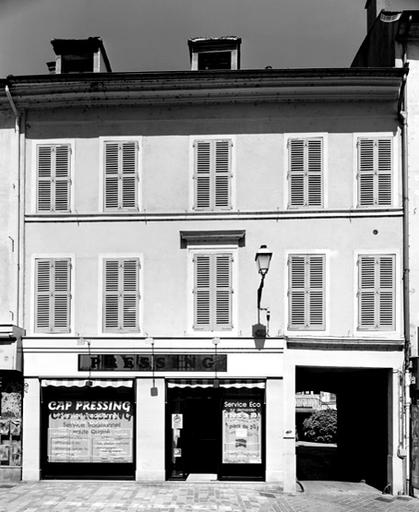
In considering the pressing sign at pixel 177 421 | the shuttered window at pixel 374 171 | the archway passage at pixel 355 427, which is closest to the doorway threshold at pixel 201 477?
the pressing sign at pixel 177 421

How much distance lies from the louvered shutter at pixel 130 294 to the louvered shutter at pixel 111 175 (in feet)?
4.48

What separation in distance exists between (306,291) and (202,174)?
3445 mm

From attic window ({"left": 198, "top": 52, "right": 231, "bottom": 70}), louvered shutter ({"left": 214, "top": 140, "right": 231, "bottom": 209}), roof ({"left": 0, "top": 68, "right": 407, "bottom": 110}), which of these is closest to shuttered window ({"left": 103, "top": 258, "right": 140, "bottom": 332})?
louvered shutter ({"left": 214, "top": 140, "right": 231, "bottom": 209})

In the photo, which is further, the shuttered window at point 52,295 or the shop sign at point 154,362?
the shuttered window at point 52,295

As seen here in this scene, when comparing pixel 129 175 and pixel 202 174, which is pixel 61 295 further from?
pixel 202 174

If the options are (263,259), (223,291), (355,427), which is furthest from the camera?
(355,427)

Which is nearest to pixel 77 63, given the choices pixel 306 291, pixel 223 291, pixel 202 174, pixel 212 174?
pixel 202 174

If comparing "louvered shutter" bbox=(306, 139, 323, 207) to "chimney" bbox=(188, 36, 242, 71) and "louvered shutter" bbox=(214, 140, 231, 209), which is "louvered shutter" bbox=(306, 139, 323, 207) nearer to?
"louvered shutter" bbox=(214, 140, 231, 209)

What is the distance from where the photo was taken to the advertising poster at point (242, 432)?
14.3 metres

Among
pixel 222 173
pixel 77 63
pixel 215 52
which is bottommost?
pixel 222 173

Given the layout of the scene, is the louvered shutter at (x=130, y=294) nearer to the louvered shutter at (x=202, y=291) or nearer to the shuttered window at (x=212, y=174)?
the louvered shutter at (x=202, y=291)

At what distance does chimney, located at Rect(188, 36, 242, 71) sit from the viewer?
15672 mm

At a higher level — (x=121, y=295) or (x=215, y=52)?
(x=215, y=52)

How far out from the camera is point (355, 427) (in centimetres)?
1858
